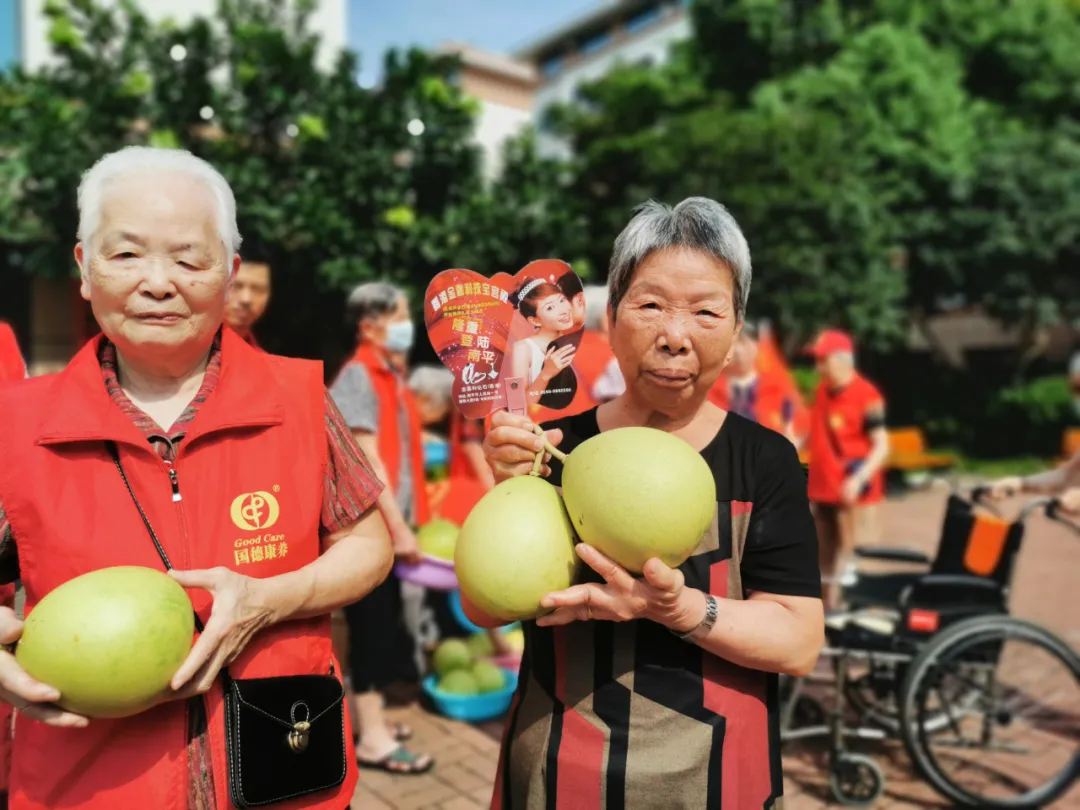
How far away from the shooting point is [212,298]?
5.46 feet

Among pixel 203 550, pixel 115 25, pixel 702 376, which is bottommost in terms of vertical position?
pixel 203 550

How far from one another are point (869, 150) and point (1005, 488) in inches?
609

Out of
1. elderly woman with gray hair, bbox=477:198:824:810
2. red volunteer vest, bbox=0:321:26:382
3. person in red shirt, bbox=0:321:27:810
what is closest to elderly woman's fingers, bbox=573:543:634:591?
elderly woman with gray hair, bbox=477:198:824:810

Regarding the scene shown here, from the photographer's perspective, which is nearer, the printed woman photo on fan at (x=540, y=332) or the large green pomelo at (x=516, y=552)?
the large green pomelo at (x=516, y=552)

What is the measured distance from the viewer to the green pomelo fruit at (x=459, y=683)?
484 cm

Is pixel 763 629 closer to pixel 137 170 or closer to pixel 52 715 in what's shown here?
pixel 52 715

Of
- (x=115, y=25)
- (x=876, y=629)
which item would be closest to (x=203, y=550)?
(x=876, y=629)

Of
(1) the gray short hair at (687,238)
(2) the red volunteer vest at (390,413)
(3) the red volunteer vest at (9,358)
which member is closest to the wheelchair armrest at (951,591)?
(2) the red volunteer vest at (390,413)

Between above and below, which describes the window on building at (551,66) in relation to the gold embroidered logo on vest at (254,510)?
above

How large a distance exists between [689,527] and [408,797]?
10.2ft

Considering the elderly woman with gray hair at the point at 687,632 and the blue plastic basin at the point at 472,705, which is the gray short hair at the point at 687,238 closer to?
the elderly woman with gray hair at the point at 687,632

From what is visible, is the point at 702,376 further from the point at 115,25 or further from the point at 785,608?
the point at 115,25

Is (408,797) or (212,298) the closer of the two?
(212,298)

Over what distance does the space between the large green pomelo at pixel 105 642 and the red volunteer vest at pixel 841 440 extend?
18.3 feet
